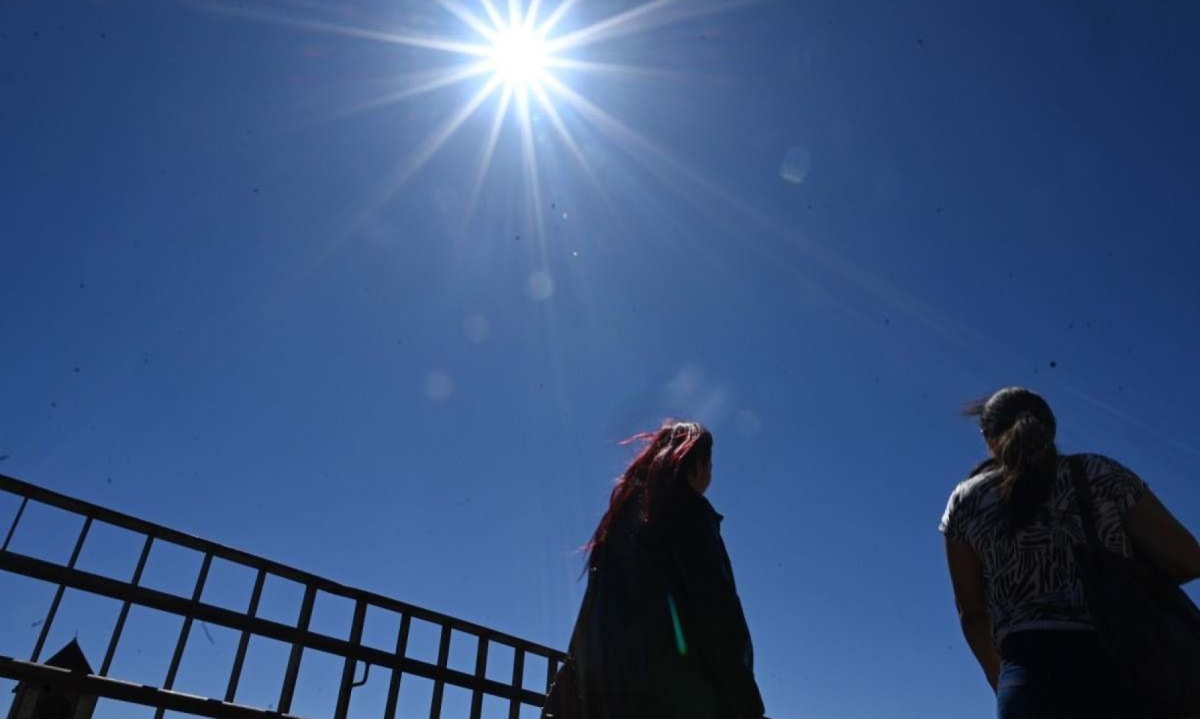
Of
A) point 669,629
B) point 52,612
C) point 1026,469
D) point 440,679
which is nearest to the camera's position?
point 1026,469

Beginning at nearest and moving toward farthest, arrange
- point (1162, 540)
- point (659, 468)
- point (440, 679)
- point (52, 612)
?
point (1162, 540), point (659, 468), point (52, 612), point (440, 679)

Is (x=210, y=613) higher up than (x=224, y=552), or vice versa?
(x=224, y=552)

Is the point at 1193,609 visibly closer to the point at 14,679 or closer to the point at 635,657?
the point at 635,657

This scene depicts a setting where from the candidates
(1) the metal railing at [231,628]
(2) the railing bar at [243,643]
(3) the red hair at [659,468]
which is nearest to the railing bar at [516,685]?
(1) the metal railing at [231,628]

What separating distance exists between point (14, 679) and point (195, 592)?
99cm

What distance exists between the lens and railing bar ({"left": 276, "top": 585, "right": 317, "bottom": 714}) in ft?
13.9

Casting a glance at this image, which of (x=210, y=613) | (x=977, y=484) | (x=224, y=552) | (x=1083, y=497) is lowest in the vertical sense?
(x=1083, y=497)

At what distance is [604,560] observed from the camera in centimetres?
202

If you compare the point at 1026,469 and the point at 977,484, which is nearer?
the point at 1026,469

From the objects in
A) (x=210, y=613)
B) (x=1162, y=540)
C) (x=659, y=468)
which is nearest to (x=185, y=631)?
(x=210, y=613)

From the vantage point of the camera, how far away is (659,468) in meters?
2.04

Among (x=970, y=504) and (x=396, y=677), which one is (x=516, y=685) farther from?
(x=970, y=504)

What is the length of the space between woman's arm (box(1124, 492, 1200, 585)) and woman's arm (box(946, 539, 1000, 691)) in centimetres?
33

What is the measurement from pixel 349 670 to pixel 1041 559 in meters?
4.08
